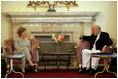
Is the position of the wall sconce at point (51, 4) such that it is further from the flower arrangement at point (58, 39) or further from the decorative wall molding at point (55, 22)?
the flower arrangement at point (58, 39)

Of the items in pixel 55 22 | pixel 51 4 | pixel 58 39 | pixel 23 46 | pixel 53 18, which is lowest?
pixel 23 46

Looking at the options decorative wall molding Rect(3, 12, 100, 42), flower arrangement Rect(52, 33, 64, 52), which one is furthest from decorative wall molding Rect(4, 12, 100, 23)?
flower arrangement Rect(52, 33, 64, 52)

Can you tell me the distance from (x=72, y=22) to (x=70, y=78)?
101 inches

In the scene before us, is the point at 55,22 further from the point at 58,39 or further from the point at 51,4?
the point at 58,39

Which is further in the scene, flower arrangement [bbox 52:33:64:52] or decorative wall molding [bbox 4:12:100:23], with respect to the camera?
decorative wall molding [bbox 4:12:100:23]

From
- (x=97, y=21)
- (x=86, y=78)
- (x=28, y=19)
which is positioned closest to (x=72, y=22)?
(x=97, y=21)

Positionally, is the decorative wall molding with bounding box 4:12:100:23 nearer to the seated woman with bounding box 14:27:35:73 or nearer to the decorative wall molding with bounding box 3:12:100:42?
the decorative wall molding with bounding box 3:12:100:42

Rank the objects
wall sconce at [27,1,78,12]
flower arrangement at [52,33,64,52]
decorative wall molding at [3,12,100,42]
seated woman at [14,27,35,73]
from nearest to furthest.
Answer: seated woman at [14,27,35,73] < flower arrangement at [52,33,64,52] < decorative wall molding at [3,12,100,42] < wall sconce at [27,1,78,12]

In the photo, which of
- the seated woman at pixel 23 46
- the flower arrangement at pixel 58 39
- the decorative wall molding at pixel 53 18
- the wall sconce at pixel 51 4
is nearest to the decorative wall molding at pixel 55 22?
the decorative wall molding at pixel 53 18

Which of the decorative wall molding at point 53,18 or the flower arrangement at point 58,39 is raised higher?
the decorative wall molding at point 53,18

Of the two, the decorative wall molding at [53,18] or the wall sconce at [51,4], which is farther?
the wall sconce at [51,4]

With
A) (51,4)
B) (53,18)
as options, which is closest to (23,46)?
(53,18)

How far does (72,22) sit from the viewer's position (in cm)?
640

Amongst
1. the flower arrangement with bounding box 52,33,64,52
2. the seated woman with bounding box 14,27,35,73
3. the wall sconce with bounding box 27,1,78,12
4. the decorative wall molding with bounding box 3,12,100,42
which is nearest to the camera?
the seated woman with bounding box 14,27,35,73
